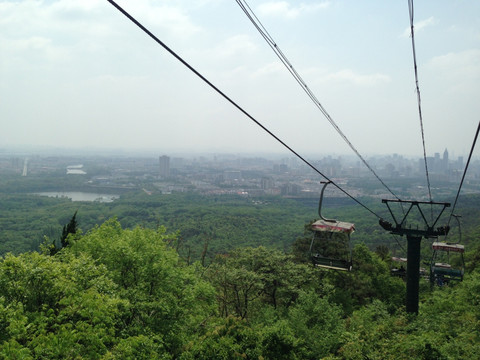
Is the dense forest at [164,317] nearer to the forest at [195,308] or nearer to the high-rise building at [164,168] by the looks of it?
the forest at [195,308]

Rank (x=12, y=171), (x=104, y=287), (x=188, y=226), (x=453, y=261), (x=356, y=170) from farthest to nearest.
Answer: (x=356, y=170), (x=12, y=171), (x=188, y=226), (x=453, y=261), (x=104, y=287)

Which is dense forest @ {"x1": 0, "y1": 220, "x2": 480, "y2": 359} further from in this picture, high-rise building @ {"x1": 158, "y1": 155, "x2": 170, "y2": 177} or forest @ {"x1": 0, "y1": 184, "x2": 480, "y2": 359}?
high-rise building @ {"x1": 158, "y1": 155, "x2": 170, "y2": 177}

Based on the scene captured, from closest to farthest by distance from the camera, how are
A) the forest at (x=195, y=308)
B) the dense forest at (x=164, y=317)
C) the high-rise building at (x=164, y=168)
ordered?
the dense forest at (x=164, y=317)
the forest at (x=195, y=308)
the high-rise building at (x=164, y=168)

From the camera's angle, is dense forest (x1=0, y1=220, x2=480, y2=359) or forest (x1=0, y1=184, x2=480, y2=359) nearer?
dense forest (x1=0, y1=220, x2=480, y2=359)

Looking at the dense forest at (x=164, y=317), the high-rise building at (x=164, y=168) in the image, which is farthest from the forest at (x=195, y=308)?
the high-rise building at (x=164, y=168)

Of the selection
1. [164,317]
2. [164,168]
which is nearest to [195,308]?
[164,317]

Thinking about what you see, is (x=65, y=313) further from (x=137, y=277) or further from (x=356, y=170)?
(x=356, y=170)

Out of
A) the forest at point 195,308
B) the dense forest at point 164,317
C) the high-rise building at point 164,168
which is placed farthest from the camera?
the high-rise building at point 164,168

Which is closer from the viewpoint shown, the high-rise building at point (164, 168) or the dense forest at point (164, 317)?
the dense forest at point (164, 317)

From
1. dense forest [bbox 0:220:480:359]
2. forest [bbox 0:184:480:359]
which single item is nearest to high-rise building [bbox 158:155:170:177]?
forest [bbox 0:184:480:359]

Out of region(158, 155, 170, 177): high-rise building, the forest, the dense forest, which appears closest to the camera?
the dense forest

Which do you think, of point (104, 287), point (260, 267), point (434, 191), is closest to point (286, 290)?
point (260, 267)
